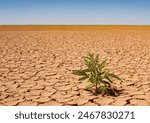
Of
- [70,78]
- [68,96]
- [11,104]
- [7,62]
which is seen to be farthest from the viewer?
[7,62]

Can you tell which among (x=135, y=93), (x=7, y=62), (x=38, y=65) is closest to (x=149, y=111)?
(x=135, y=93)

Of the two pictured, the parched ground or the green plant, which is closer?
the parched ground

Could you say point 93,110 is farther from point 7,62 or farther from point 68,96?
point 7,62

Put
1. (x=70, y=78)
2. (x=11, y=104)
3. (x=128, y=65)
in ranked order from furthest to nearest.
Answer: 1. (x=128, y=65)
2. (x=70, y=78)
3. (x=11, y=104)

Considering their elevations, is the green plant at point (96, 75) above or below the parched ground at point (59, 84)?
above

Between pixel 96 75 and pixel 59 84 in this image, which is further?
pixel 59 84

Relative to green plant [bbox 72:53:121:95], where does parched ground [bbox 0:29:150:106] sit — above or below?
below

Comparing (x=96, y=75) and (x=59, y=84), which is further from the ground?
(x=96, y=75)

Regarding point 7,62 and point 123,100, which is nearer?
point 123,100

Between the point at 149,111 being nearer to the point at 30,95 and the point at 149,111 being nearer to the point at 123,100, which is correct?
the point at 123,100

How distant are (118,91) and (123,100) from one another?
347 millimetres

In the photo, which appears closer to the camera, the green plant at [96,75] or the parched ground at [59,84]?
the parched ground at [59,84]

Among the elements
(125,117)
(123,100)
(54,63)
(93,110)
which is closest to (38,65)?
(54,63)

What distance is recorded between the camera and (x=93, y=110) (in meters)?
2.45
